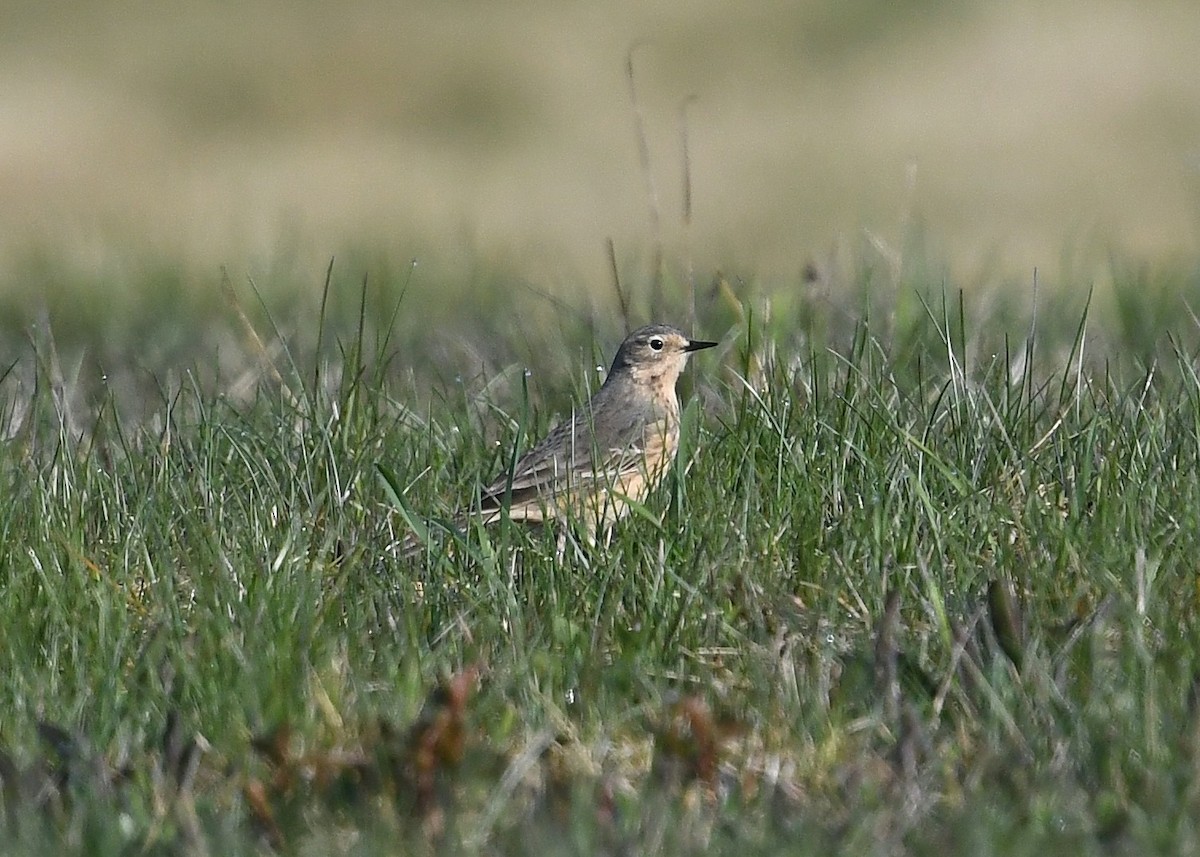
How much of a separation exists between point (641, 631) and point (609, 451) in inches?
82.8

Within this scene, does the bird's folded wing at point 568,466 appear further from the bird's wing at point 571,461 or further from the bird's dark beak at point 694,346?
the bird's dark beak at point 694,346

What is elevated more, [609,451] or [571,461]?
[571,461]

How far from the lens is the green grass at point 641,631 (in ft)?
12.1

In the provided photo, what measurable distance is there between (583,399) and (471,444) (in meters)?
0.45

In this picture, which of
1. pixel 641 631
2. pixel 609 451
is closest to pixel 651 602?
pixel 641 631

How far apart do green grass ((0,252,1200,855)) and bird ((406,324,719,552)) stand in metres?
0.11

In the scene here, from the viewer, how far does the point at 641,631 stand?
14.6 ft

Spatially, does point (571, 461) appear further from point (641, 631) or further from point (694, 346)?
point (694, 346)

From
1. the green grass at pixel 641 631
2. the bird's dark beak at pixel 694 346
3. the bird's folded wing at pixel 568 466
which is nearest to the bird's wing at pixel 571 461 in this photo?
the bird's folded wing at pixel 568 466

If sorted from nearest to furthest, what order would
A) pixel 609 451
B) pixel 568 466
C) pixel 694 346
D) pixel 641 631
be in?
1. pixel 641 631
2. pixel 568 466
3. pixel 609 451
4. pixel 694 346

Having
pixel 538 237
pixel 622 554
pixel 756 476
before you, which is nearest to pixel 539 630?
pixel 622 554

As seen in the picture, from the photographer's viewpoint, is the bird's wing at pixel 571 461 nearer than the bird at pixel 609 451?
No

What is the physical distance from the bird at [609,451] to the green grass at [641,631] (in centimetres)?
11

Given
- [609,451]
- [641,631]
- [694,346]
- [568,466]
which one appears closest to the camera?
[641,631]
